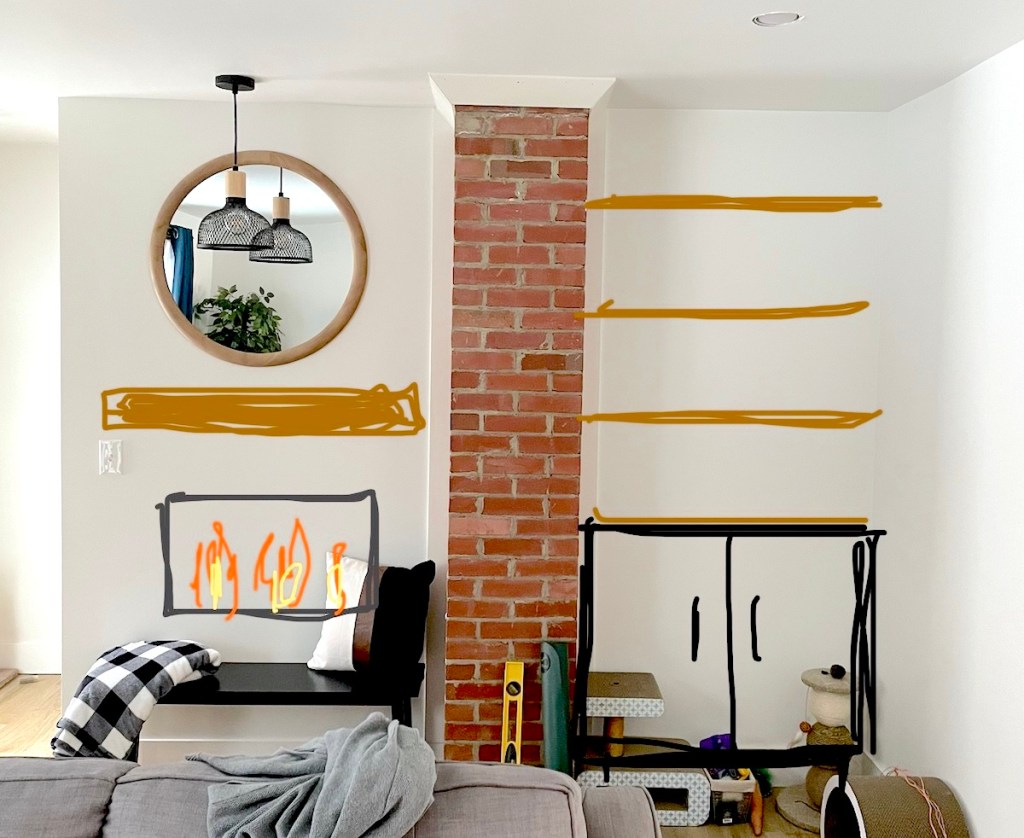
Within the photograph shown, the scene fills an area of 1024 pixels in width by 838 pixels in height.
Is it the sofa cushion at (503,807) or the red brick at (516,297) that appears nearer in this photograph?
the sofa cushion at (503,807)

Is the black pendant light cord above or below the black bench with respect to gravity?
above

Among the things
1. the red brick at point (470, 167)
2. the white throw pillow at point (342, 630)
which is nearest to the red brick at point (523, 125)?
the red brick at point (470, 167)

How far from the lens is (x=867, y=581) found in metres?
3.40

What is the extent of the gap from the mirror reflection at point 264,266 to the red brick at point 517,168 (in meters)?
0.59

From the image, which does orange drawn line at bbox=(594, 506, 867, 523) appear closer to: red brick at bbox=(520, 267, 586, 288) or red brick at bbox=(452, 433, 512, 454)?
red brick at bbox=(452, 433, 512, 454)

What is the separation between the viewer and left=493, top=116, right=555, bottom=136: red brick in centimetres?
311

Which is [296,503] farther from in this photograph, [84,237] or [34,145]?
[34,145]

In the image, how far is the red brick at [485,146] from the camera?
3.11m

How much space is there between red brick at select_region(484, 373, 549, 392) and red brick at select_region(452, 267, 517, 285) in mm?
295

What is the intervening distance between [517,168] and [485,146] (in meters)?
0.12

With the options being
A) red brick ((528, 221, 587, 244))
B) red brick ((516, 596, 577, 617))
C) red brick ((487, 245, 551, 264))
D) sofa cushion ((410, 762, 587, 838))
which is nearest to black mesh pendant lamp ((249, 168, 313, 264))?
red brick ((487, 245, 551, 264))

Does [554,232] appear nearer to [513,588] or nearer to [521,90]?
[521,90]

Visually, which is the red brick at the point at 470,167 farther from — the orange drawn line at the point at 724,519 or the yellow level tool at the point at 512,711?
the yellow level tool at the point at 512,711

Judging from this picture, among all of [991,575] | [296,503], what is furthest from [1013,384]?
[296,503]
